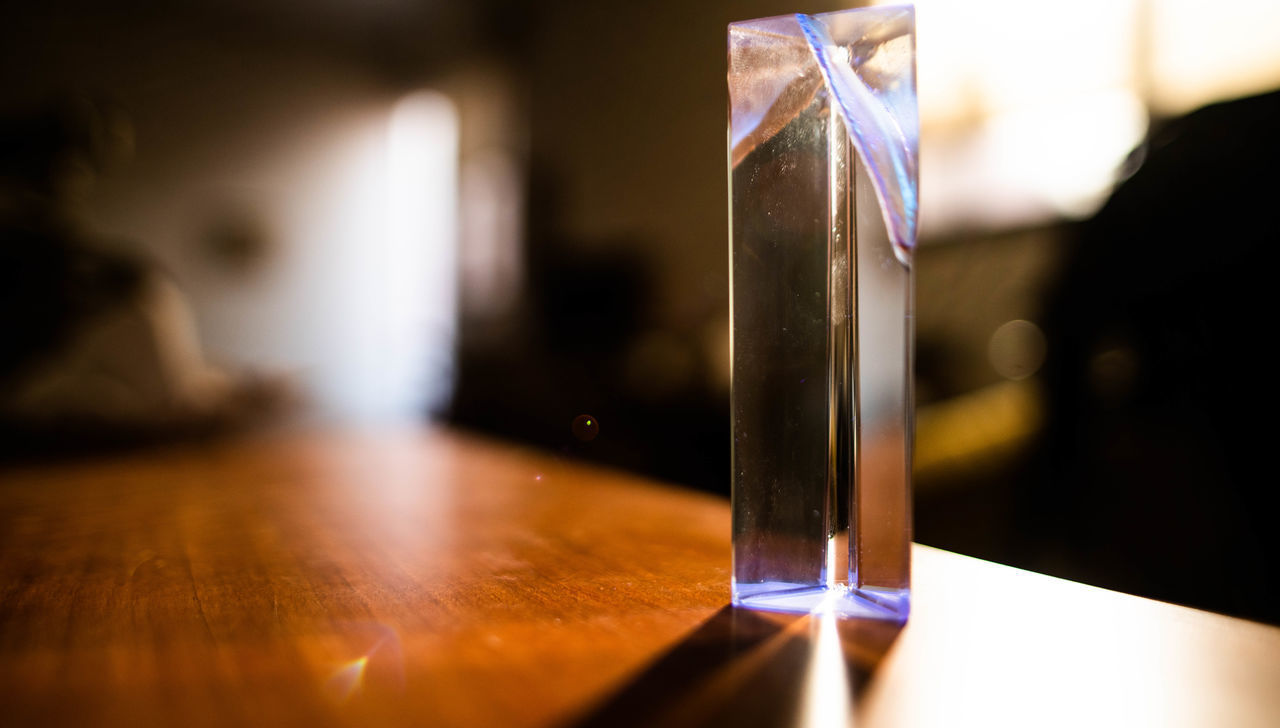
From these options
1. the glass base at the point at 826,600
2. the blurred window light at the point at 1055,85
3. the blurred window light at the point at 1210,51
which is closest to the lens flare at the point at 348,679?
the glass base at the point at 826,600

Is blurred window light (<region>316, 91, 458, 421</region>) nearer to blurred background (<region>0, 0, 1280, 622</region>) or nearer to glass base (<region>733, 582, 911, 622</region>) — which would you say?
blurred background (<region>0, 0, 1280, 622</region>)

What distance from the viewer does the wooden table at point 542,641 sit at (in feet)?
0.74

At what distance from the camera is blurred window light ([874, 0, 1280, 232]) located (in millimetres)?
1890

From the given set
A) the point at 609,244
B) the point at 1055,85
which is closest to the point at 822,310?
the point at 1055,85

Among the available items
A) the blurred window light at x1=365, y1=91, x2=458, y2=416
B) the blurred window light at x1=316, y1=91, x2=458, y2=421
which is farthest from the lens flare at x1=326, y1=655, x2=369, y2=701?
the blurred window light at x1=316, y1=91, x2=458, y2=421

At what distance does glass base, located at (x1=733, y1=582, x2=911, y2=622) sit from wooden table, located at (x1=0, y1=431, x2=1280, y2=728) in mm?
11

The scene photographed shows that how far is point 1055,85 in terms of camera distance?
2.27 metres

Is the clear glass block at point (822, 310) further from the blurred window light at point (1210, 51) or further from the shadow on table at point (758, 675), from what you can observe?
the blurred window light at point (1210, 51)

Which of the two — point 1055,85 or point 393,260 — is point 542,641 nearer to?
point 1055,85

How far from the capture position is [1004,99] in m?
2.39

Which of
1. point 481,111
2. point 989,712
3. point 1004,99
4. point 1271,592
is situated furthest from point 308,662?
point 481,111

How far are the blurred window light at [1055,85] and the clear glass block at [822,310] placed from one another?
1734 millimetres

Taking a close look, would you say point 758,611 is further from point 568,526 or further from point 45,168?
point 45,168

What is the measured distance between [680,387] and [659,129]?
106 cm
